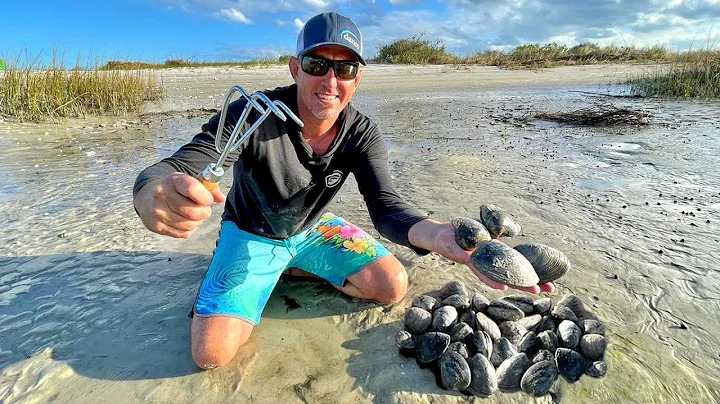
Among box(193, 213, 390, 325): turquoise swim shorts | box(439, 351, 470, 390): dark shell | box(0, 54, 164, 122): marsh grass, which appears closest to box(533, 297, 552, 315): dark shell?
box(439, 351, 470, 390): dark shell

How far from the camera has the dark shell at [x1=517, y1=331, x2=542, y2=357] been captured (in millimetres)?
2477

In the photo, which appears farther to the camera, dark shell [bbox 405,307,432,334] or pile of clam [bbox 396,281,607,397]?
dark shell [bbox 405,307,432,334]

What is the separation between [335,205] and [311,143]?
176 centimetres

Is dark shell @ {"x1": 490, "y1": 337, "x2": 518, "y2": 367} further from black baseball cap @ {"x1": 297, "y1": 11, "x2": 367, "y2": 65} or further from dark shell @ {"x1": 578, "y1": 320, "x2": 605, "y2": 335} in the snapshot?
black baseball cap @ {"x1": 297, "y1": 11, "x2": 367, "y2": 65}

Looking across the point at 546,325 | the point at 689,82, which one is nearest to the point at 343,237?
the point at 546,325

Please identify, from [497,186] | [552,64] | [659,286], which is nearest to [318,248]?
[659,286]

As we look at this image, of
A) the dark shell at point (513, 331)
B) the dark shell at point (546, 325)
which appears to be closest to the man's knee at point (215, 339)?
the dark shell at point (513, 331)

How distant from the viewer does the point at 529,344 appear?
2.49m

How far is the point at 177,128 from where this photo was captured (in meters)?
9.58

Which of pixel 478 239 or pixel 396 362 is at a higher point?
pixel 478 239

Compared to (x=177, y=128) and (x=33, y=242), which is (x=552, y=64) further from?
(x=33, y=242)

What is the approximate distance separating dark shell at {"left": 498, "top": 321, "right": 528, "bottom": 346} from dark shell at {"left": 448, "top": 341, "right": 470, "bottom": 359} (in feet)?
0.94

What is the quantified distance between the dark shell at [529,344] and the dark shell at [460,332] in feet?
0.94

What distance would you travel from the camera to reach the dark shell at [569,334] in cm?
248
